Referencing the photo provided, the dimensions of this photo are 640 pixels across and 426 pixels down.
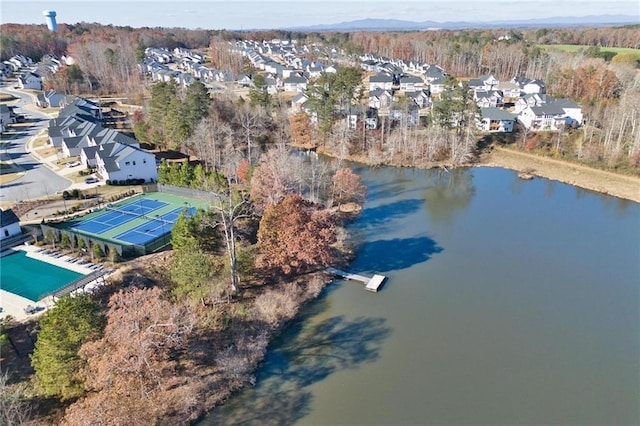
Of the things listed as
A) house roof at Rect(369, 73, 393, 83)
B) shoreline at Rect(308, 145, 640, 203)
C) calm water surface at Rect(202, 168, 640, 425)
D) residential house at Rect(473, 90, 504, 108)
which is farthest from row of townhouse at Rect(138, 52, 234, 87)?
calm water surface at Rect(202, 168, 640, 425)

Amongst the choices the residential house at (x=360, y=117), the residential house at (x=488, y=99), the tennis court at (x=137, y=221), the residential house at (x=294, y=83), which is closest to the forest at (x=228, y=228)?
the residential house at (x=360, y=117)

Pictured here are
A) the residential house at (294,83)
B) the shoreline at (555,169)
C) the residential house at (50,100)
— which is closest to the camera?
the shoreline at (555,169)

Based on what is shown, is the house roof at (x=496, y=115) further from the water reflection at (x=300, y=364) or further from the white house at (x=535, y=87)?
the water reflection at (x=300, y=364)

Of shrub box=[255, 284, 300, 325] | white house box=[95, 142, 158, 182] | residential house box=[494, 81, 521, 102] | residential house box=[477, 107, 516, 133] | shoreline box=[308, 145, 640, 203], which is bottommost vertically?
shrub box=[255, 284, 300, 325]


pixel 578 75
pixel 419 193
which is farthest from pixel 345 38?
pixel 419 193

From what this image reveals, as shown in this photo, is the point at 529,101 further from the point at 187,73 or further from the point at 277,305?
the point at 187,73

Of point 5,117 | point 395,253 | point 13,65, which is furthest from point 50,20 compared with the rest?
point 395,253

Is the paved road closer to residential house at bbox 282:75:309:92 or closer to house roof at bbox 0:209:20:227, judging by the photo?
house roof at bbox 0:209:20:227
